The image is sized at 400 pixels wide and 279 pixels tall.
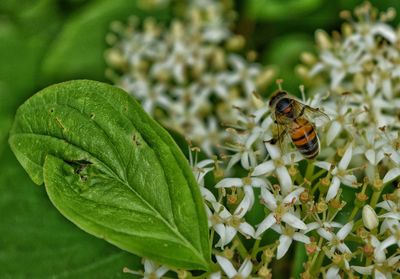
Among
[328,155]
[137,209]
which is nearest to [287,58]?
[328,155]

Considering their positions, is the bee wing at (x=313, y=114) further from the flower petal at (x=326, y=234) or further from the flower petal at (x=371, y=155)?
the flower petal at (x=326, y=234)

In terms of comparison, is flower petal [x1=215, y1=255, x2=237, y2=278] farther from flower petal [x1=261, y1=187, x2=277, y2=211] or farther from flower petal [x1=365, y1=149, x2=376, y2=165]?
flower petal [x1=365, y1=149, x2=376, y2=165]

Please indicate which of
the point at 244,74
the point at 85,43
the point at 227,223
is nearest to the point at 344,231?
the point at 227,223

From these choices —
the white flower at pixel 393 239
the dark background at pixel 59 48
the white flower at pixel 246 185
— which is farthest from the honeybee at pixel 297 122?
the dark background at pixel 59 48

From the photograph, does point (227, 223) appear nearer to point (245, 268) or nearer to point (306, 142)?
point (245, 268)

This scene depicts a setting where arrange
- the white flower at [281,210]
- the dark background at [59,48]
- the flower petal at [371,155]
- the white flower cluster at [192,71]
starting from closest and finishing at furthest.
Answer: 1. the white flower at [281,210]
2. the flower petal at [371,155]
3. the dark background at [59,48]
4. the white flower cluster at [192,71]

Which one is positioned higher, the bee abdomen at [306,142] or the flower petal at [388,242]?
the bee abdomen at [306,142]

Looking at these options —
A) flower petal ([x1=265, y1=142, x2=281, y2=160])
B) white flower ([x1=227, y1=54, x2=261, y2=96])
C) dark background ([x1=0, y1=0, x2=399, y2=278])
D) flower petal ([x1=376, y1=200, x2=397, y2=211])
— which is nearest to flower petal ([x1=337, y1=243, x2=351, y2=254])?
→ flower petal ([x1=376, y1=200, x2=397, y2=211])
